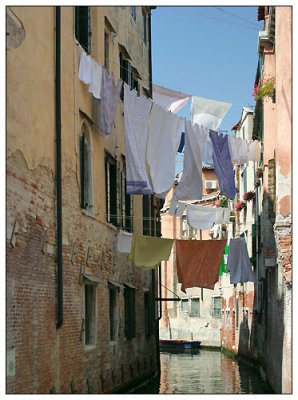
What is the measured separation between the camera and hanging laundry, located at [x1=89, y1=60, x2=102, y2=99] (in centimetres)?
1496

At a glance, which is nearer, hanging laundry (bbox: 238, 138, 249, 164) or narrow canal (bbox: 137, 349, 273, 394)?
hanging laundry (bbox: 238, 138, 249, 164)

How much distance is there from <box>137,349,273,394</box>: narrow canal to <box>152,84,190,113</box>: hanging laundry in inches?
281

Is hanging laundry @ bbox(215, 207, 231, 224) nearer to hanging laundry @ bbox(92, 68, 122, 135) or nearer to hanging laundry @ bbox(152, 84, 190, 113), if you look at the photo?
hanging laundry @ bbox(152, 84, 190, 113)

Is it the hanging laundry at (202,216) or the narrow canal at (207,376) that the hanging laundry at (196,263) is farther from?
the narrow canal at (207,376)

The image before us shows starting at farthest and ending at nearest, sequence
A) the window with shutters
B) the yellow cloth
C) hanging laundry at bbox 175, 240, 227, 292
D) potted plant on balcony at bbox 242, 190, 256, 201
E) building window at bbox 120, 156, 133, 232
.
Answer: the window with shutters, potted plant on balcony at bbox 242, 190, 256, 201, building window at bbox 120, 156, 133, 232, hanging laundry at bbox 175, 240, 227, 292, the yellow cloth

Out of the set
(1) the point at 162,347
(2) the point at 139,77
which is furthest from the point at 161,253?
(1) the point at 162,347

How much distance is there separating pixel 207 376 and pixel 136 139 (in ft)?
44.1

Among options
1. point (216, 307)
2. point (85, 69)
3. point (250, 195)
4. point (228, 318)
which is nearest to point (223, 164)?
point (85, 69)

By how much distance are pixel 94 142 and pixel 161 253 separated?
312 cm

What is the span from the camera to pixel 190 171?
663 inches

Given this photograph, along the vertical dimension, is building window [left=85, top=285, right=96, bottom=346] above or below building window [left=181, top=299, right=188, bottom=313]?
above

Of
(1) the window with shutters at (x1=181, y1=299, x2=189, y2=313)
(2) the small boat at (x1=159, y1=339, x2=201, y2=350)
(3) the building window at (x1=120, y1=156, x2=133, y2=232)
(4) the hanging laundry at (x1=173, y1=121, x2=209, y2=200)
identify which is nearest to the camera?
(4) the hanging laundry at (x1=173, y1=121, x2=209, y2=200)

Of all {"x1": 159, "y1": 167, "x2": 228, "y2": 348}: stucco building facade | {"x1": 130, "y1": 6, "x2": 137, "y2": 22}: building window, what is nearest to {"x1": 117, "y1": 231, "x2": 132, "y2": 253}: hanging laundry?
{"x1": 130, "y1": 6, "x2": 137, "y2": 22}: building window
